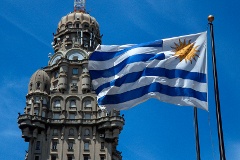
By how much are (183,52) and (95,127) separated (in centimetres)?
7392

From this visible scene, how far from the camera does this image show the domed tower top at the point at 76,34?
115581 mm

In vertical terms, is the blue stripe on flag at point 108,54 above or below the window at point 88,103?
below

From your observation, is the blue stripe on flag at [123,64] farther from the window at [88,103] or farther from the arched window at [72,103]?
the arched window at [72,103]

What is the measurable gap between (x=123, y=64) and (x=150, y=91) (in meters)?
2.59

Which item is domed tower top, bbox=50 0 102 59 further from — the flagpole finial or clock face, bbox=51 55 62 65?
the flagpole finial

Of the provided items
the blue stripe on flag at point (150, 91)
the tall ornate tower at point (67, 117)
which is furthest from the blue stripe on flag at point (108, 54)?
the tall ornate tower at point (67, 117)

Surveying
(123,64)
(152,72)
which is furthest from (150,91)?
(123,64)

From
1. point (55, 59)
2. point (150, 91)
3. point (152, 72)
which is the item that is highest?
point (55, 59)

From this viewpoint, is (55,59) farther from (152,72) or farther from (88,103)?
(152,72)

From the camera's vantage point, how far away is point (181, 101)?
86.7ft

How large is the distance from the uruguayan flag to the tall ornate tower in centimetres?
6930

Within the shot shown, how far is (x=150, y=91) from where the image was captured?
27438 millimetres

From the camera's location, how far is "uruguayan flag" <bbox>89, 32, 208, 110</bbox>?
26.8 metres

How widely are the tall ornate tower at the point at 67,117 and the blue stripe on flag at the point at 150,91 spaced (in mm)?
69650
